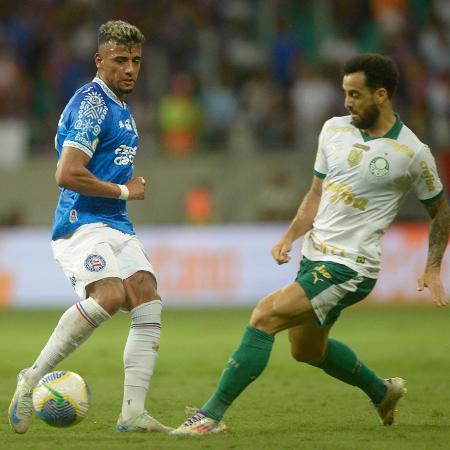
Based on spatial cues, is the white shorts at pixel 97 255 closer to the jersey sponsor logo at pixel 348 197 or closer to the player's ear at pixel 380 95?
A: the jersey sponsor logo at pixel 348 197

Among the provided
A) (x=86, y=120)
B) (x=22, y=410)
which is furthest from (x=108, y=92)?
(x=22, y=410)

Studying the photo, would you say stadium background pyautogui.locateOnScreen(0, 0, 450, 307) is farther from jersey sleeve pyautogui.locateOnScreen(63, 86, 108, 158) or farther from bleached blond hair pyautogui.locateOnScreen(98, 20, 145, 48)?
jersey sleeve pyautogui.locateOnScreen(63, 86, 108, 158)

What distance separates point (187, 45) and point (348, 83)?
43.1 ft

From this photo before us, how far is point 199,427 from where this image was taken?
22.0 feet

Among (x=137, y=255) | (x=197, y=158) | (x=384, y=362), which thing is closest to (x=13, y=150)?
(x=197, y=158)

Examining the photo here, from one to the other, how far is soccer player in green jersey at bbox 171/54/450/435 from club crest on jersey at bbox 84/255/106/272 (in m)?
0.94

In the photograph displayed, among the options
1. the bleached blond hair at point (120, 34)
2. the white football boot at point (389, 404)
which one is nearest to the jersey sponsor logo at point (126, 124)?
the bleached blond hair at point (120, 34)

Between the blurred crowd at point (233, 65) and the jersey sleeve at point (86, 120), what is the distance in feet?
37.5

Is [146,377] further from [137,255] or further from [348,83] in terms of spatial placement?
[348,83]

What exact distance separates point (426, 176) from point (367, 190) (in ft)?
1.21

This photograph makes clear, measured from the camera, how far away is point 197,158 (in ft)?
63.1

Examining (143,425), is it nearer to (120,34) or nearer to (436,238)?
(436,238)

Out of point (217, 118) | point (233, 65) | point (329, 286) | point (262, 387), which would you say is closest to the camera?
point (329, 286)

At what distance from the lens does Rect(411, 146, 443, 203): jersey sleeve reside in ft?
22.8
